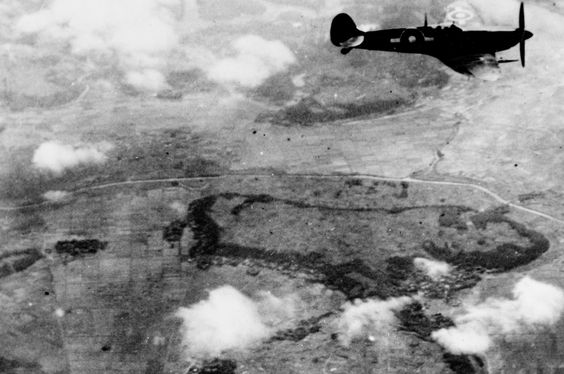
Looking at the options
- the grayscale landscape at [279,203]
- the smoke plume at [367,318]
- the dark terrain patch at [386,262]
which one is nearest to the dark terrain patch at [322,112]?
the grayscale landscape at [279,203]

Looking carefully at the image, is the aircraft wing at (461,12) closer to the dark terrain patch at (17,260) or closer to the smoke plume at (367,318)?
the smoke plume at (367,318)

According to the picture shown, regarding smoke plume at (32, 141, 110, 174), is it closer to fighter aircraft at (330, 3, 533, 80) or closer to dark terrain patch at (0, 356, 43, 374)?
dark terrain patch at (0, 356, 43, 374)

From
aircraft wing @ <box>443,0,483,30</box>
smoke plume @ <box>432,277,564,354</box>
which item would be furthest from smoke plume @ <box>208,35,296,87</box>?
smoke plume @ <box>432,277,564,354</box>

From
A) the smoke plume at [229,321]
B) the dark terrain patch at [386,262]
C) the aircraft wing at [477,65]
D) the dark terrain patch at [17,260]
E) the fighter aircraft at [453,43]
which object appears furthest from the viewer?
the dark terrain patch at [17,260]

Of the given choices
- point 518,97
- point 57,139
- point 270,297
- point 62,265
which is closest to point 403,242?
point 270,297

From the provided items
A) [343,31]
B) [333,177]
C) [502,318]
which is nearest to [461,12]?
[333,177]
